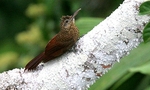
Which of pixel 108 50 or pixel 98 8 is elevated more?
pixel 98 8

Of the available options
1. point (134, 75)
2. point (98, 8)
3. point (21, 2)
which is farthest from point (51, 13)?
point (21, 2)

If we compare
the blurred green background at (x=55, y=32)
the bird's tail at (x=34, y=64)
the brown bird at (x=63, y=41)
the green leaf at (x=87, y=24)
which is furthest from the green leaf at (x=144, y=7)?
the green leaf at (x=87, y=24)

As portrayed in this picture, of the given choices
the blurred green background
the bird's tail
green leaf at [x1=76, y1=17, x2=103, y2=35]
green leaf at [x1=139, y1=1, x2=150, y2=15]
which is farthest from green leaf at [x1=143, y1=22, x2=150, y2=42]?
green leaf at [x1=76, y1=17, x2=103, y2=35]

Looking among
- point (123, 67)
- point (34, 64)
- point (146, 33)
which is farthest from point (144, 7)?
point (123, 67)

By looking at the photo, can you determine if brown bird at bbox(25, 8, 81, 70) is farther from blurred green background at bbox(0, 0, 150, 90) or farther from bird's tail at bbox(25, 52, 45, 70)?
blurred green background at bbox(0, 0, 150, 90)

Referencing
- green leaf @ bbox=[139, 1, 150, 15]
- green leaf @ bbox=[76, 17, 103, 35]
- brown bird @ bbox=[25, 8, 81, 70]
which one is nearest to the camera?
green leaf @ bbox=[139, 1, 150, 15]

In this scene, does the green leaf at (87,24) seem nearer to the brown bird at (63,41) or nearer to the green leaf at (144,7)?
the brown bird at (63,41)

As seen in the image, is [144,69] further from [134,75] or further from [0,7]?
[0,7]

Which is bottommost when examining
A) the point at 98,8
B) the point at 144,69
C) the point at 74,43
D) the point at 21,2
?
the point at 144,69
